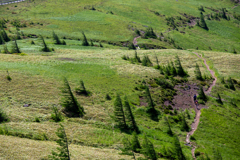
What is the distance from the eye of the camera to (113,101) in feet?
164

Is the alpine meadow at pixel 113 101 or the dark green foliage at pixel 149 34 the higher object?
the alpine meadow at pixel 113 101

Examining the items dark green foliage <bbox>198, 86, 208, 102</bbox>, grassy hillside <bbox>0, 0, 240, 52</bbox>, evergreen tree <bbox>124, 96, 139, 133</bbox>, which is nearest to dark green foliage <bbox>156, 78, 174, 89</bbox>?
dark green foliage <bbox>198, 86, 208, 102</bbox>

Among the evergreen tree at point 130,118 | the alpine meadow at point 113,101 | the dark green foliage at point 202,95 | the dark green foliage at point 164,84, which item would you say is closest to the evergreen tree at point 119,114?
the alpine meadow at point 113,101

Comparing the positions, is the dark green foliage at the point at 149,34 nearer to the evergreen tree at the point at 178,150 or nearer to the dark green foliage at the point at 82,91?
the dark green foliage at the point at 82,91

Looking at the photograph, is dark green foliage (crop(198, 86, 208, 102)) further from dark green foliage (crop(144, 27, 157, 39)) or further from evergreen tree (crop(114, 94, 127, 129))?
dark green foliage (crop(144, 27, 157, 39))

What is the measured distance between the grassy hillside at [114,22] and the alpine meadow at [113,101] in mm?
4845

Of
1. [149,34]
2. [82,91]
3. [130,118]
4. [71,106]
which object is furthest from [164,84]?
[149,34]

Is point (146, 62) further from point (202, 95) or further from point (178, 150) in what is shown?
point (178, 150)

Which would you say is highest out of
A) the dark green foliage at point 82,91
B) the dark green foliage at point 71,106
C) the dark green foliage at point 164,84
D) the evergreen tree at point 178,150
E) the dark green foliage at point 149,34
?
the dark green foliage at point 71,106

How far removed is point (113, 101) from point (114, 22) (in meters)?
114

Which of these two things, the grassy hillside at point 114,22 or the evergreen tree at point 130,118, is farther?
the grassy hillside at point 114,22

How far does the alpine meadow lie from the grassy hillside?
4845 mm

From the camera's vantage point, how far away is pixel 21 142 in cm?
2656

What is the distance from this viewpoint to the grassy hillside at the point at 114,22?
131 metres
